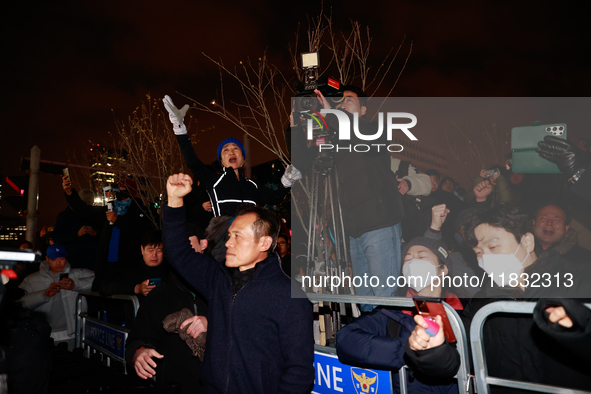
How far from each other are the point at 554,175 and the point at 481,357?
→ 109 inches

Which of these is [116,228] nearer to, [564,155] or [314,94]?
[314,94]

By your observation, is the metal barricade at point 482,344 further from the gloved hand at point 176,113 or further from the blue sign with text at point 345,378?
the gloved hand at point 176,113

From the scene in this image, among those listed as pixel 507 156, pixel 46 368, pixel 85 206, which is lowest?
pixel 46 368

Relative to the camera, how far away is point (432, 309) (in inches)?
69.5

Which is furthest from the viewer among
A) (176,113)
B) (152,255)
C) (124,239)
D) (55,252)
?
(55,252)

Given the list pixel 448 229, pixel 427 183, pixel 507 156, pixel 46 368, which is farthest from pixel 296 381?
pixel 507 156

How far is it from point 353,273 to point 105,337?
268cm

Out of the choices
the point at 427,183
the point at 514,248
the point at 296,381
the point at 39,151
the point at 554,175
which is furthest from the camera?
the point at 39,151

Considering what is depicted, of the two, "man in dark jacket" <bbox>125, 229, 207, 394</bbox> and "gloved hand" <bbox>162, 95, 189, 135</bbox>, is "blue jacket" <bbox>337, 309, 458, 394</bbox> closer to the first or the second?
"man in dark jacket" <bbox>125, 229, 207, 394</bbox>

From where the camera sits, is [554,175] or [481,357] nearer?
[481,357]

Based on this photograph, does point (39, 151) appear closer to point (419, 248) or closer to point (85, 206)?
point (85, 206)

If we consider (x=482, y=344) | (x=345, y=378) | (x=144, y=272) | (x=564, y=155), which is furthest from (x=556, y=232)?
(x=144, y=272)

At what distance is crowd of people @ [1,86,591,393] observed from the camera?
2.15m

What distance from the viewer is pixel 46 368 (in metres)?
3.31
